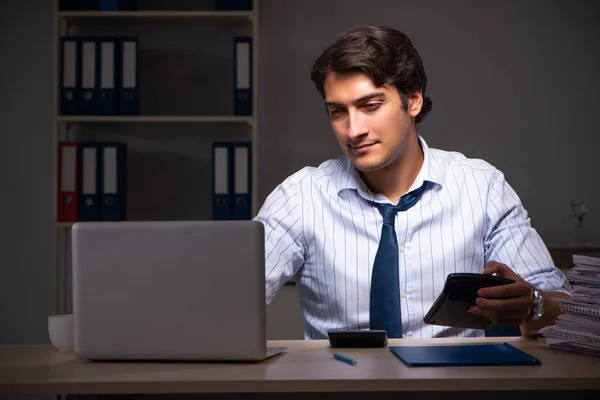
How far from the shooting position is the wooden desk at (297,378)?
1021 mm

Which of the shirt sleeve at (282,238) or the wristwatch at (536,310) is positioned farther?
the shirt sleeve at (282,238)

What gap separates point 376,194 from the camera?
1.90m

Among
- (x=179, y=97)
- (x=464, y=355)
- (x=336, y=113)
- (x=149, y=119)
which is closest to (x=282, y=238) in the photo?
(x=336, y=113)

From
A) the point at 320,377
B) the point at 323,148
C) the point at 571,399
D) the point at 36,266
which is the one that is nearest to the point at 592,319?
the point at 571,399

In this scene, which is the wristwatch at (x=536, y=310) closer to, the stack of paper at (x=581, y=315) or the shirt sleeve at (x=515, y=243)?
the stack of paper at (x=581, y=315)

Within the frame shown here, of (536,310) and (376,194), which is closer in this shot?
(536,310)

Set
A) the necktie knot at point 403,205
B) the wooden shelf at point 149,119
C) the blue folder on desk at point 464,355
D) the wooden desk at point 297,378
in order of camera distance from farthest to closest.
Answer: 1. the wooden shelf at point 149,119
2. the necktie knot at point 403,205
3. the blue folder on desk at point 464,355
4. the wooden desk at point 297,378

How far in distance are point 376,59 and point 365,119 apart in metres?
0.16

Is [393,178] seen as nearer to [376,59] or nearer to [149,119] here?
[376,59]

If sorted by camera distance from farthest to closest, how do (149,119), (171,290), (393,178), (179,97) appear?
(179,97) → (149,119) → (393,178) → (171,290)

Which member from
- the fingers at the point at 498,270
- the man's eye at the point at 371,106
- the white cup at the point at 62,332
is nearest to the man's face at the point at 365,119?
the man's eye at the point at 371,106

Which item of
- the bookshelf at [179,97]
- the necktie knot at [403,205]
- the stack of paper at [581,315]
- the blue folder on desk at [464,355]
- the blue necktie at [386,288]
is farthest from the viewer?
the bookshelf at [179,97]

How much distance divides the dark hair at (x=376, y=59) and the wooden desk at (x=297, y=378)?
0.92 m

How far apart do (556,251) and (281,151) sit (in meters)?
1.36
